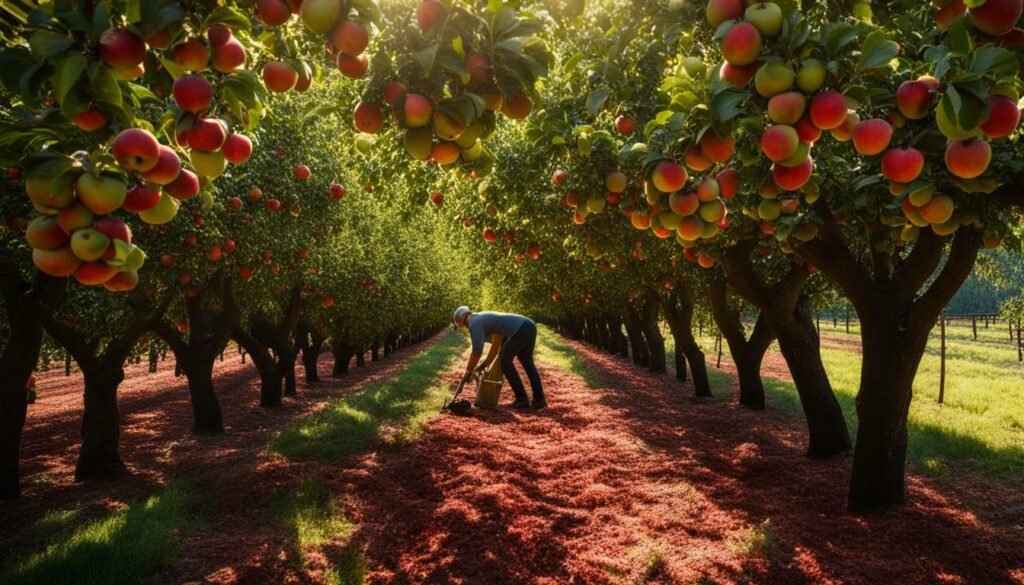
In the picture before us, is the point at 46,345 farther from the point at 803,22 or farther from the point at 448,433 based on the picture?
the point at 803,22

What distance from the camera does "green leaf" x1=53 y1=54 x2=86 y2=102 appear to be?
1.82m

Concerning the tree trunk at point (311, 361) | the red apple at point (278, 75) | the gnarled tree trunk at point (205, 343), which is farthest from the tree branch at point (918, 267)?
the tree trunk at point (311, 361)

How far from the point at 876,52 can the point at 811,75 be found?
324mm

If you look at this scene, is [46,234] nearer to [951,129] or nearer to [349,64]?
[349,64]

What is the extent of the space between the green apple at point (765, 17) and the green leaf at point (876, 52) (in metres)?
0.38

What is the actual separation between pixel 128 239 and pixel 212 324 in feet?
41.3

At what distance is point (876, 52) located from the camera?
7.94 feet

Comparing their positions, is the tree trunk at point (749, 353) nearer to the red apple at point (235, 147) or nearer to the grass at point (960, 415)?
the grass at point (960, 415)

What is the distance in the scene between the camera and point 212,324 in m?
13.3

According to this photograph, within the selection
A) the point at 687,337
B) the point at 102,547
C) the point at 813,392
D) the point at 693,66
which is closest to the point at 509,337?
the point at 813,392

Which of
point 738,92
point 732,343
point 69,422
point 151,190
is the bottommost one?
point 69,422

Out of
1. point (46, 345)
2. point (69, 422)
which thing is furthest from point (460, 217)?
point (69, 422)

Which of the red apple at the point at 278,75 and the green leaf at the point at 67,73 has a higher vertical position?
the red apple at the point at 278,75

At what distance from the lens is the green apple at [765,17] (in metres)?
2.38
